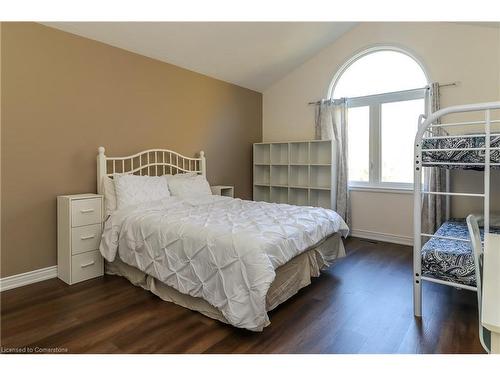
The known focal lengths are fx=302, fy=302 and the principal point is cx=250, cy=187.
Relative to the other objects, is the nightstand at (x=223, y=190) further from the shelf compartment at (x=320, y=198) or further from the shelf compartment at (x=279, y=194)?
the shelf compartment at (x=320, y=198)

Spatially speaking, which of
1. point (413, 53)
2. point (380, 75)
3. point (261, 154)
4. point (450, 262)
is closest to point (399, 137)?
point (380, 75)

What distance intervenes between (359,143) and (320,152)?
0.56 meters

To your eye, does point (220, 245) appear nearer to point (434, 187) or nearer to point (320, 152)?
point (434, 187)

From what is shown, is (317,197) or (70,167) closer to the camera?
(70,167)

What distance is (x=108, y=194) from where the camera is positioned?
2.90 metres

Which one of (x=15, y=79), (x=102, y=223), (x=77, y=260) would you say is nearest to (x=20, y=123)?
(x=15, y=79)

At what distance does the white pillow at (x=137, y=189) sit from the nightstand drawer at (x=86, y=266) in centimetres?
50

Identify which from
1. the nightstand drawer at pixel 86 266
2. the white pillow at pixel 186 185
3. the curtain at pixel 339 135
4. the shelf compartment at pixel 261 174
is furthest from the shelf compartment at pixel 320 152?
the nightstand drawer at pixel 86 266

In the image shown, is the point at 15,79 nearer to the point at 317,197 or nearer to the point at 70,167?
the point at 70,167

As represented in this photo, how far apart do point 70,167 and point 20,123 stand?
53 centimetres

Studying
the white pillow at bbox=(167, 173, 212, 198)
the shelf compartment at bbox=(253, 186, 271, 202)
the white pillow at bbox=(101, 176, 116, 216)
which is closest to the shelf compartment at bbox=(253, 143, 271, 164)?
the shelf compartment at bbox=(253, 186, 271, 202)

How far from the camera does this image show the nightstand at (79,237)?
2594mm

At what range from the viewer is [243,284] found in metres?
1.83
